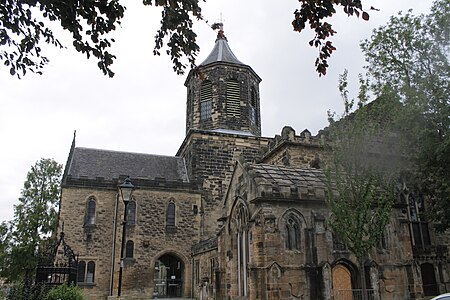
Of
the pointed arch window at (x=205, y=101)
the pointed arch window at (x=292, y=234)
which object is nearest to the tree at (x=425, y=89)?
the pointed arch window at (x=292, y=234)

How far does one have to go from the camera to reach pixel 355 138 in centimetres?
1127

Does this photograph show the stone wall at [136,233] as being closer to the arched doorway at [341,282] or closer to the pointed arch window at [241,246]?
the pointed arch window at [241,246]

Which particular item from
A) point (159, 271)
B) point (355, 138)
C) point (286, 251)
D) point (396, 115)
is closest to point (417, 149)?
point (396, 115)

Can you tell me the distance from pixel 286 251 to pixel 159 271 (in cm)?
3170

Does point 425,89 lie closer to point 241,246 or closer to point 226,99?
point 241,246

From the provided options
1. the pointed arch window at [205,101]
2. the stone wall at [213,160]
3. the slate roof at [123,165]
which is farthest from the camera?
the pointed arch window at [205,101]

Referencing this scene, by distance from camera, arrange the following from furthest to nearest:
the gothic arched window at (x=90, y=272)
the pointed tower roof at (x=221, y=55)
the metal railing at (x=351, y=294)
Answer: the pointed tower roof at (x=221, y=55) → the gothic arched window at (x=90, y=272) → the metal railing at (x=351, y=294)

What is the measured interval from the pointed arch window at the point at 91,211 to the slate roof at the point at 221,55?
43.8ft

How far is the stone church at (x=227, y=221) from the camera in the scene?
1226 cm

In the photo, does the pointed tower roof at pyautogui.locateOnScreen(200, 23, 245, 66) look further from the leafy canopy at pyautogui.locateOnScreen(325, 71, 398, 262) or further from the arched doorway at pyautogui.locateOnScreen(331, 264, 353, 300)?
the arched doorway at pyautogui.locateOnScreen(331, 264, 353, 300)

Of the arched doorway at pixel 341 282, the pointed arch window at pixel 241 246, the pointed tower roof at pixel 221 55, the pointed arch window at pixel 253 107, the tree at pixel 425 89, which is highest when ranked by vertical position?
the pointed tower roof at pixel 221 55

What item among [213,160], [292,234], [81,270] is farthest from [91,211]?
[292,234]

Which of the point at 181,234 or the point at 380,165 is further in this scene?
the point at 181,234

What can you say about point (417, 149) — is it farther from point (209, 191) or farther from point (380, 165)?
point (209, 191)
